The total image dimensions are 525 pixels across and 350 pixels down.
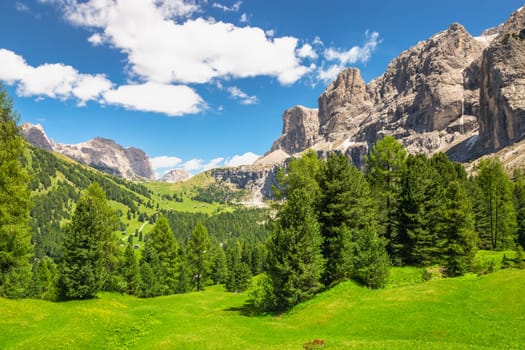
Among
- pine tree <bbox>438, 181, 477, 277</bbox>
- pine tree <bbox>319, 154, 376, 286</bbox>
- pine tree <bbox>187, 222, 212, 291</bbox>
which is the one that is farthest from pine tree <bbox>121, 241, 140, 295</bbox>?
pine tree <bbox>438, 181, 477, 277</bbox>

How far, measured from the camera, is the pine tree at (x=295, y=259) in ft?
119

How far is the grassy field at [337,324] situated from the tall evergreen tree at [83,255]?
730 centimetres

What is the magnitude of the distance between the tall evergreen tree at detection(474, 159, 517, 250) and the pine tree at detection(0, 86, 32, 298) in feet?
242

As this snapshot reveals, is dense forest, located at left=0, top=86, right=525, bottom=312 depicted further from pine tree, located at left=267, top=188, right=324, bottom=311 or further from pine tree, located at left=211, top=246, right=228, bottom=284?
pine tree, located at left=211, top=246, right=228, bottom=284

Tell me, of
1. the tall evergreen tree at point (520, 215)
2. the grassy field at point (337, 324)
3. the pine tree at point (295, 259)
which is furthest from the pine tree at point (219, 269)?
the pine tree at point (295, 259)

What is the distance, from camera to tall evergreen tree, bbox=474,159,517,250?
65.9 m

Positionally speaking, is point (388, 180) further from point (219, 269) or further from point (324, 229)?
point (219, 269)

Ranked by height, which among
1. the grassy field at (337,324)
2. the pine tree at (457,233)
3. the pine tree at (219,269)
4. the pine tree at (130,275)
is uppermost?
the pine tree at (457,233)

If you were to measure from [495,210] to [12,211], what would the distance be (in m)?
77.8

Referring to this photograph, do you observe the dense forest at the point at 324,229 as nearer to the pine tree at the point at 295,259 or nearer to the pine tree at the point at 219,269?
the pine tree at the point at 295,259

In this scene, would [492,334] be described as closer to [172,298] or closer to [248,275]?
[172,298]

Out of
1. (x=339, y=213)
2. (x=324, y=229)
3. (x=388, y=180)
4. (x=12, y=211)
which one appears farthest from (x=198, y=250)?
(x=12, y=211)

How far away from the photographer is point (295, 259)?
119 feet

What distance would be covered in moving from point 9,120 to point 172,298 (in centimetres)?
3490
